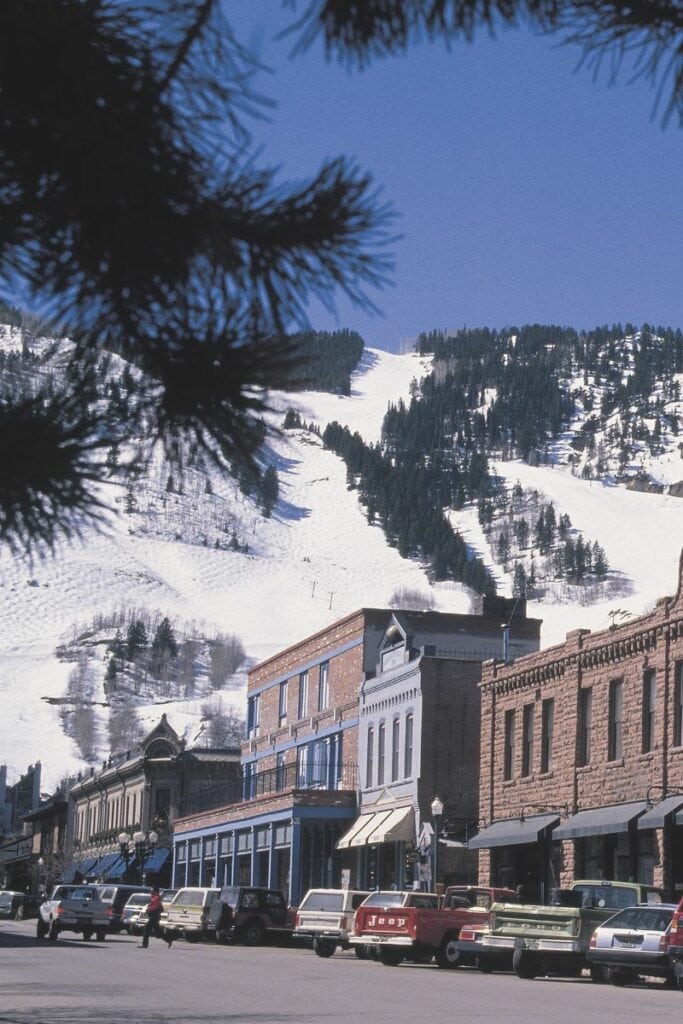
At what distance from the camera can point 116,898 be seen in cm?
5738

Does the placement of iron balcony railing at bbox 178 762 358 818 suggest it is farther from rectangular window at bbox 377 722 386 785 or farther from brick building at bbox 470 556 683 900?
brick building at bbox 470 556 683 900

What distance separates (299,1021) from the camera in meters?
18.0

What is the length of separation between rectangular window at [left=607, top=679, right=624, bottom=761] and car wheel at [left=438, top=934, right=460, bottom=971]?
28.2 ft

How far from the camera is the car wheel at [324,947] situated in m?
38.2

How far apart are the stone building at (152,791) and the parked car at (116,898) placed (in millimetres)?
24013

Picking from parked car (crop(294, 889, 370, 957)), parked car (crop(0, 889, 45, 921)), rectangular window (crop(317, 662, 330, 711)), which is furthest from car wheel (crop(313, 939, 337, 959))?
parked car (crop(0, 889, 45, 921))

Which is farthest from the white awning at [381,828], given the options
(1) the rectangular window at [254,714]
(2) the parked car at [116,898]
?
(1) the rectangular window at [254,714]

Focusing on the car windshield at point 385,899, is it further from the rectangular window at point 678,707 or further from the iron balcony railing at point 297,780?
the iron balcony railing at point 297,780

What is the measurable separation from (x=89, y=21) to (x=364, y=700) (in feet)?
173

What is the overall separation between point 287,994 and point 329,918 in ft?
50.0

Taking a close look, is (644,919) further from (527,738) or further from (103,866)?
(103,866)

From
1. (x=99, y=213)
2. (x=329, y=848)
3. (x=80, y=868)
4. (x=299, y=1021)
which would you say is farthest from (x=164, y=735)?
(x=99, y=213)

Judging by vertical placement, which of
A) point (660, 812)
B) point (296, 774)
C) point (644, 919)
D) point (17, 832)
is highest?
point (296, 774)

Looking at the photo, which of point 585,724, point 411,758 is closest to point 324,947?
point 585,724
